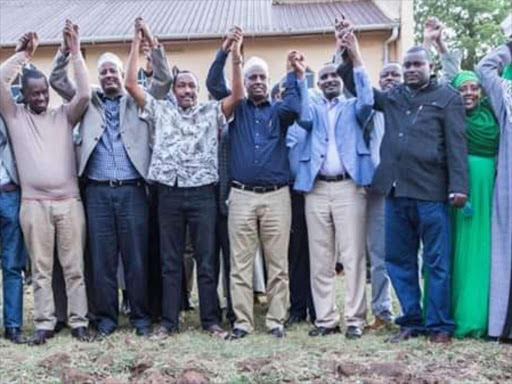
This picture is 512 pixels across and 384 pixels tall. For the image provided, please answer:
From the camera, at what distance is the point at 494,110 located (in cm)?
533

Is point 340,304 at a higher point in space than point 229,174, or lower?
lower

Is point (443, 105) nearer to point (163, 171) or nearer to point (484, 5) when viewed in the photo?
point (163, 171)

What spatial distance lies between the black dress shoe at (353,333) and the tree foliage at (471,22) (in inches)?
938

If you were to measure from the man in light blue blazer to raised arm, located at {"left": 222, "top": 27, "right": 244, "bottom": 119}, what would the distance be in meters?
0.52

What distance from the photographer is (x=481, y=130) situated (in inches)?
209

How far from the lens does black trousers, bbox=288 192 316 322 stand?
6.02m

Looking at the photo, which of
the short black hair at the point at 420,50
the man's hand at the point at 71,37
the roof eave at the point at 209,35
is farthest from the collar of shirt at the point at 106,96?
the roof eave at the point at 209,35

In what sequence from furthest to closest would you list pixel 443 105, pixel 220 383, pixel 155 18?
pixel 155 18 < pixel 443 105 < pixel 220 383

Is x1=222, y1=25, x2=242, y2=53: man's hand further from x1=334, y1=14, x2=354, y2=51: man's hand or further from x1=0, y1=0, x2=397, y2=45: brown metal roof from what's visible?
x1=0, y1=0, x2=397, y2=45: brown metal roof

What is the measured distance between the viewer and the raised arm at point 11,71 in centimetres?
555

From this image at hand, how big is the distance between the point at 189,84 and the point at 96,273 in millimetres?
1706

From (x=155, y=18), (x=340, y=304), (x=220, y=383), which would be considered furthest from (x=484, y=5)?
(x=220, y=383)

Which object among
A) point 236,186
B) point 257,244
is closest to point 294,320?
point 257,244

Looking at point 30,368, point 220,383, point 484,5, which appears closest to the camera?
point 220,383
